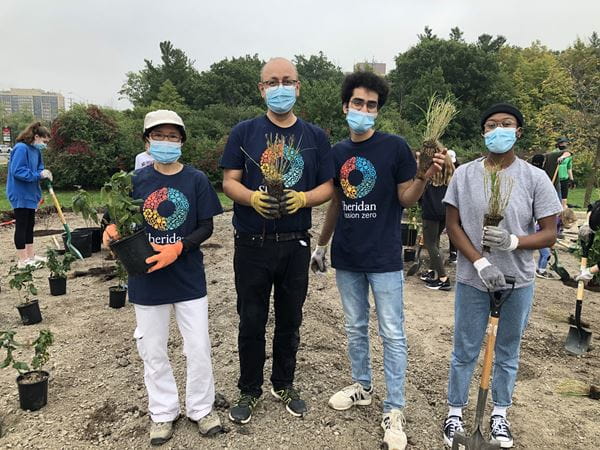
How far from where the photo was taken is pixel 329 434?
295cm

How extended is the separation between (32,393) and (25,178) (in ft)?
13.1

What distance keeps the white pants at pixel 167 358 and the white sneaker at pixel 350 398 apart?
35.2 inches

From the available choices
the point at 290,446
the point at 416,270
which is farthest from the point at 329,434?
the point at 416,270

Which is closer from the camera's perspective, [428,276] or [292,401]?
[292,401]

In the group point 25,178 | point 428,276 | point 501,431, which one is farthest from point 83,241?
point 501,431

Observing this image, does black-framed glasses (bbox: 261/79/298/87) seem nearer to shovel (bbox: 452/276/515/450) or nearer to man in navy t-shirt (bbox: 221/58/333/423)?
man in navy t-shirt (bbox: 221/58/333/423)

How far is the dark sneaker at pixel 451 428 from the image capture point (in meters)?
2.90

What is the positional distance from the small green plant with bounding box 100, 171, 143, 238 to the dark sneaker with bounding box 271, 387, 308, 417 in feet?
5.11

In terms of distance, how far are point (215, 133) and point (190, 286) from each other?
23.4 meters

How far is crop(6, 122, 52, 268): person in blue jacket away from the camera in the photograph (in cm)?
621

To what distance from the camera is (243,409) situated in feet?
9.83

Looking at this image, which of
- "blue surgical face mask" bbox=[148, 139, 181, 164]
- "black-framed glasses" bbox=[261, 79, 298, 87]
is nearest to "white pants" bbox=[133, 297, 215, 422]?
"blue surgical face mask" bbox=[148, 139, 181, 164]

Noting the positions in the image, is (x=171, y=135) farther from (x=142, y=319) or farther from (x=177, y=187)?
(x=142, y=319)

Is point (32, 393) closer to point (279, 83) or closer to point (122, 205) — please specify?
point (122, 205)
